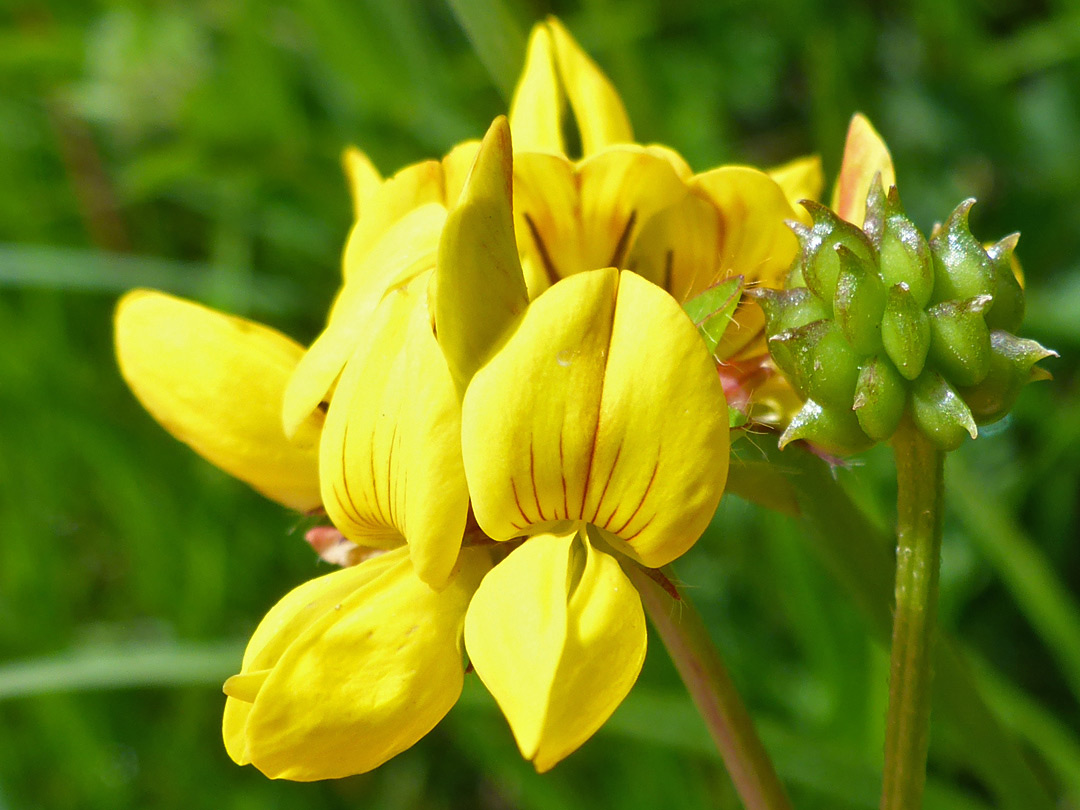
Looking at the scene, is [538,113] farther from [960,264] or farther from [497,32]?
[497,32]

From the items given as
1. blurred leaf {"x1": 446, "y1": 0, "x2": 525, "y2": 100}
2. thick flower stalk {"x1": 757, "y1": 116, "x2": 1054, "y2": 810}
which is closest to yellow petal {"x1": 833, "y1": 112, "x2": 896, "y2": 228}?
thick flower stalk {"x1": 757, "y1": 116, "x2": 1054, "y2": 810}

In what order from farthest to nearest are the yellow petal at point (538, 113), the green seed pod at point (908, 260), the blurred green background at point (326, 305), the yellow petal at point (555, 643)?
the blurred green background at point (326, 305)
the yellow petal at point (538, 113)
the green seed pod at point (908, 260)
the yellow petal at point (555, 643)

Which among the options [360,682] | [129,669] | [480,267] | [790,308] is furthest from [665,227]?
[129,669]

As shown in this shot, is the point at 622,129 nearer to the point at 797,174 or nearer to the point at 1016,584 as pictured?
the point at 797,174

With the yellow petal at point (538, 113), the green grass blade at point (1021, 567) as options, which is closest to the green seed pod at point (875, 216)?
the yellow petal at point (538, 113)

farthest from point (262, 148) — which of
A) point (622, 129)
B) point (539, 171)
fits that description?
point (539, 171)

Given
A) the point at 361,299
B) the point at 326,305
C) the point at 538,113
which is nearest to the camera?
the point at 361,299

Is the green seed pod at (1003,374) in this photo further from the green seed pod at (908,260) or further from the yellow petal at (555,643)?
the yellow petal at (555,643)
